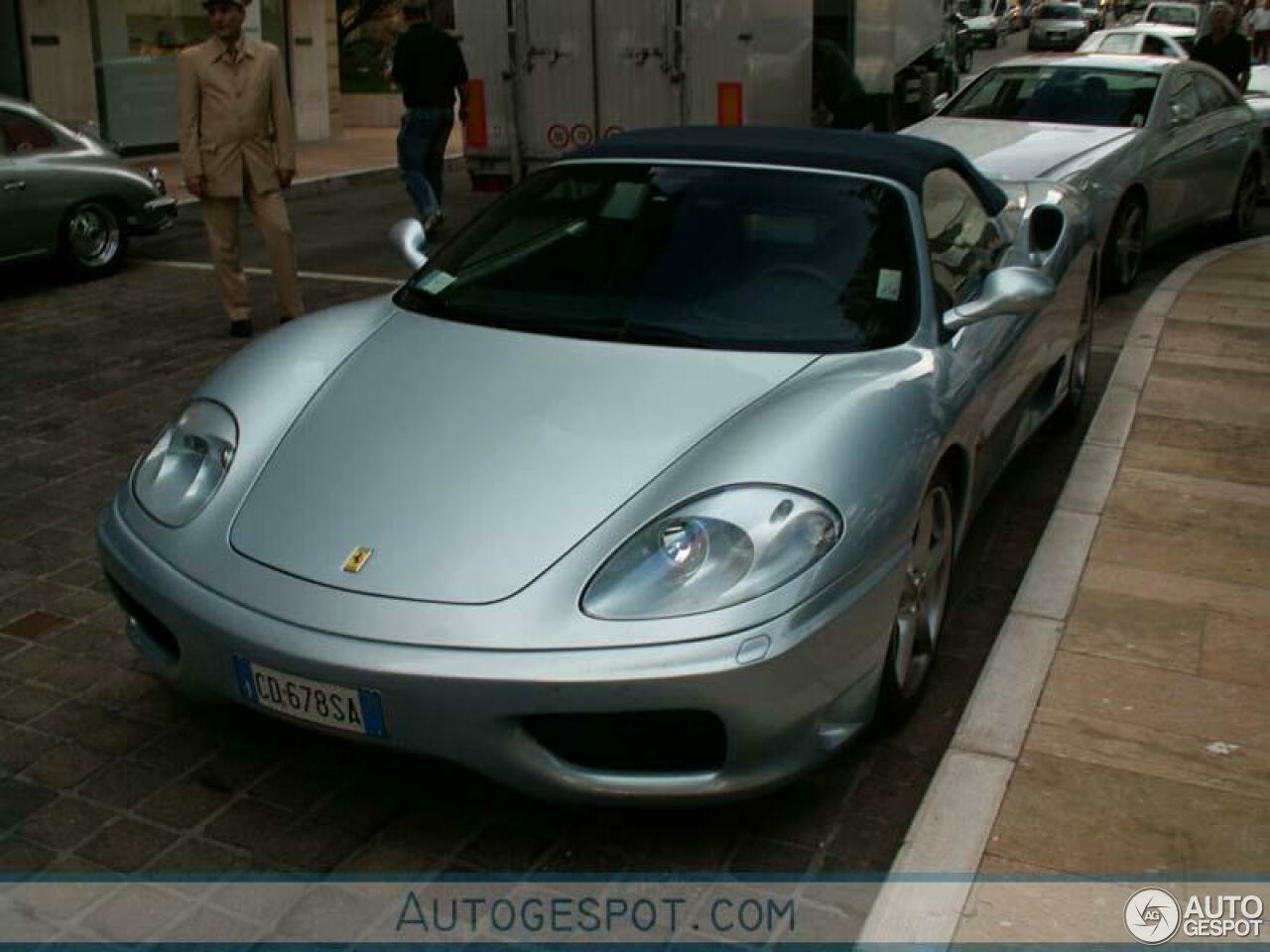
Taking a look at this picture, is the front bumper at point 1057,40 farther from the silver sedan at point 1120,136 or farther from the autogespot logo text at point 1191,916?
the autogespot logo text at point 1191,916

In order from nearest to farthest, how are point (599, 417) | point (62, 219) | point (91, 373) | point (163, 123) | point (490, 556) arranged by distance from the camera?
1. point (490, 556)
2. point (599, 417)
3. point (91, 373)
4. point (62, 219)
5. point (163, 123)

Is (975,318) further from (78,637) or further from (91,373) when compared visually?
Result: (91,373)

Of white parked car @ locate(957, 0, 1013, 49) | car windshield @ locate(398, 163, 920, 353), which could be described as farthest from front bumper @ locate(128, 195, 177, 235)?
white parked car @ locate(957, 0, 1013, 49)

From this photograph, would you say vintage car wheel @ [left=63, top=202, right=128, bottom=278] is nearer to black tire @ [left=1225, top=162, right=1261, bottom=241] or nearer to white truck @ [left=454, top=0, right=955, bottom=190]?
white truck @ [left=454, top=0, right=955, bottom=190]

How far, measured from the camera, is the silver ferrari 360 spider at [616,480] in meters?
3.10

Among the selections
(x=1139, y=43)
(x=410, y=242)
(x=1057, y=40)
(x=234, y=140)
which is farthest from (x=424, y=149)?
(x=1057, y=40)

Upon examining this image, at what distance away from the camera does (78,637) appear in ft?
14.6

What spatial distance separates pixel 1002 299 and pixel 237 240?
217 inches

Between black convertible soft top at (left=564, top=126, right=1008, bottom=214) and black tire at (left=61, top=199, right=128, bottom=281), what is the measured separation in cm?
641

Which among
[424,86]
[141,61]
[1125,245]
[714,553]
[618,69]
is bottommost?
[1125,245]

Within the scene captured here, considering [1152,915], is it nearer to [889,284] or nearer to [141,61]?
[889,284]

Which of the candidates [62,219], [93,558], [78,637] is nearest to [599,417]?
[78,637]

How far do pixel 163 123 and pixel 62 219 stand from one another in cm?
930

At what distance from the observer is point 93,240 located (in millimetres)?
10516
